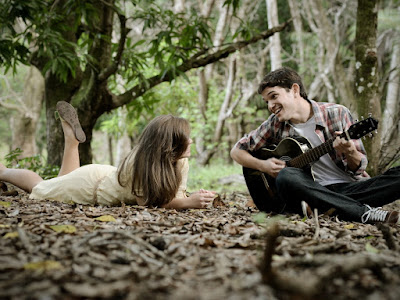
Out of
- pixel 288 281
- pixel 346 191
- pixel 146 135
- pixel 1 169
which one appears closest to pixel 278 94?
pixel 346 191

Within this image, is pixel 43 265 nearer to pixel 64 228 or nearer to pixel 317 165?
pixel 64 228

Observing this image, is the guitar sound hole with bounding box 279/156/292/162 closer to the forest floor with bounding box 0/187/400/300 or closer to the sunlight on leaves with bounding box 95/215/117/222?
the forest floor with bounding box 0/187/400/300

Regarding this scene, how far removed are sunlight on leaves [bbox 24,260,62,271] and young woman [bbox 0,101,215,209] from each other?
6.07 feet

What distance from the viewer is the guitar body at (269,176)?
332 centimetres

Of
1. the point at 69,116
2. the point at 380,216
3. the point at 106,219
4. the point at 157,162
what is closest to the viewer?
the point at 106,219

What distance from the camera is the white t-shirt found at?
331 centimetres

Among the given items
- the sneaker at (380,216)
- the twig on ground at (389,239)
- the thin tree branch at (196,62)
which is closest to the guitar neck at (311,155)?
the sneaker at (380,216)

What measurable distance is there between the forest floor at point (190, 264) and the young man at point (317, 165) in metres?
0.71

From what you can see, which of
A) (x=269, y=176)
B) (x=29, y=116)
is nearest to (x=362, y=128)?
(x=269, y=176)

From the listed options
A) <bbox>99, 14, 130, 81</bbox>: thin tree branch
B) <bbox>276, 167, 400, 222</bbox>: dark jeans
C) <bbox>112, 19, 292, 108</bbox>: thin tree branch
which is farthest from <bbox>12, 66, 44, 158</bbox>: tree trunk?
<bbox>276, 167, 400, 222</bbox>: dark jeans

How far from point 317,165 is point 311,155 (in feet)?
0.75

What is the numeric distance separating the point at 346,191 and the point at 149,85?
125 inches

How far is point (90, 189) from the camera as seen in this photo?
3.44 metres

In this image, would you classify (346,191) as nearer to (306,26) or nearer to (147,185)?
(147,185)
